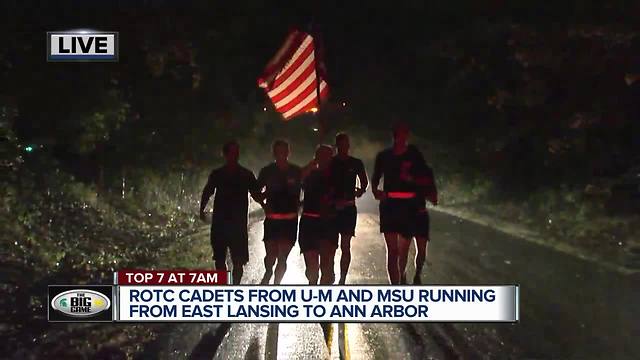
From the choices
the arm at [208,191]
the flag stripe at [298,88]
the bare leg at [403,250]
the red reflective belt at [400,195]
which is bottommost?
the bare leg at [403,250]

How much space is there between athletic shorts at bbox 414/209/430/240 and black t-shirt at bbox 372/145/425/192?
399 mm

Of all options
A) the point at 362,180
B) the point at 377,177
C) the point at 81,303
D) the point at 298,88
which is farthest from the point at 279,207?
the point at 81,303

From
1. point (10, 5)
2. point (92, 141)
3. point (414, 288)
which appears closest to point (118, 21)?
point (10, 5)

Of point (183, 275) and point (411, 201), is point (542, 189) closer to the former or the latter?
point (411, 201)

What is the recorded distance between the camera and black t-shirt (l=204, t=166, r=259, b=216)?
281 inches

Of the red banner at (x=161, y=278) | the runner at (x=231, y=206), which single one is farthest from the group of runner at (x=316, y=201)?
the red banner at (x=161, y=278)

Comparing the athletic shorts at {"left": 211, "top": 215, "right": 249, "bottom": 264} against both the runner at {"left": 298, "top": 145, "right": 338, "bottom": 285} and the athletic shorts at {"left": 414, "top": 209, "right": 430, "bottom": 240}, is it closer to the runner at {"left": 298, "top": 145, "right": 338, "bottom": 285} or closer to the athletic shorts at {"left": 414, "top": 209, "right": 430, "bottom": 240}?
the runner at {"left": 298, "top": 145, "right": 338, "bottom": 285}

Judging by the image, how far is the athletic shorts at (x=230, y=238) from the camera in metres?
7.14

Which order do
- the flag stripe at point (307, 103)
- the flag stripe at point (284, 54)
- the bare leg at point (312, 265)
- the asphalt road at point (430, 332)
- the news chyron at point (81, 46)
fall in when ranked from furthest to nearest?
the flag stripe at point (307, 103) → the flag stripe at point (284, 54) → the bare leg at point (312, 265) → the asphalt road at point (430, 332) → the news chyron at point (81, 46)

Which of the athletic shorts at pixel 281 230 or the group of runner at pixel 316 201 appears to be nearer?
the group of runner at pixel 316 201

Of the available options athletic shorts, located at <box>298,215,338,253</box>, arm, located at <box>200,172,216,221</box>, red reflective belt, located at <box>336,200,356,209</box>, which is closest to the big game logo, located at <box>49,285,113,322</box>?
arm, located at <box>200,172,216,221</box>

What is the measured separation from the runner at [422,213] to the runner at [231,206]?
1.69 m

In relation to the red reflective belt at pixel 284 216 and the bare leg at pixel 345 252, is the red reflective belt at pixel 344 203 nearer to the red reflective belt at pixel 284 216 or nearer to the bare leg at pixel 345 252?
the bare leg at pixel 345 252

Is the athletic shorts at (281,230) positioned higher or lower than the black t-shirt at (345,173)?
lower
